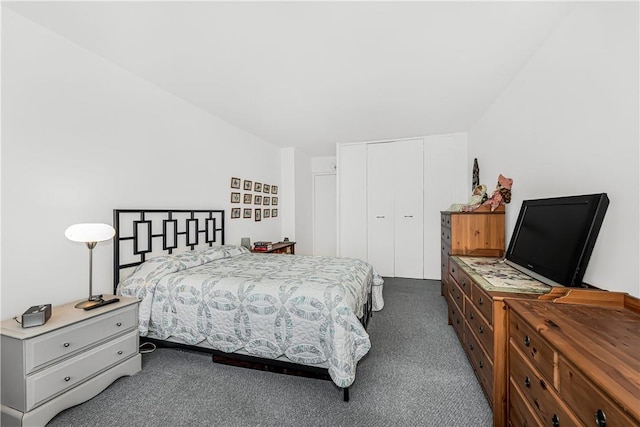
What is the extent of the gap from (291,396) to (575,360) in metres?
1.62

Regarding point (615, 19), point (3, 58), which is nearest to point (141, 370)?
point (3, 58)

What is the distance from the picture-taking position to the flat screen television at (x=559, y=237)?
Answer: 4.36ft

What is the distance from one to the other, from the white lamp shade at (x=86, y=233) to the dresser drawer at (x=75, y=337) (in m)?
0.55

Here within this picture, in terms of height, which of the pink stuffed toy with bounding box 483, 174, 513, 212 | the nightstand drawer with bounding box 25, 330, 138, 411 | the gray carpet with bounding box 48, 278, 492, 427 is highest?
the pink stuffed toy with bounding box 483, 174, 513, 212

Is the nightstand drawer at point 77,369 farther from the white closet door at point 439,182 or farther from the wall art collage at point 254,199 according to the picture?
the white closet door at point 439,182

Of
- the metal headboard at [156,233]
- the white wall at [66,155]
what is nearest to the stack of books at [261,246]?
the metal headboard at [156,233]

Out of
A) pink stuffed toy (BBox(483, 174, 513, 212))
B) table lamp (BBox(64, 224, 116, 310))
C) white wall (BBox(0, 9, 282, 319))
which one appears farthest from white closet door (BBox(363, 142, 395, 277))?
table lamp (BBox(64, 224, 116, 310))

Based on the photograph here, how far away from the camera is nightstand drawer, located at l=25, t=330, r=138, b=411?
151cm

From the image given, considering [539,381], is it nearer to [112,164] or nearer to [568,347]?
[568,347]

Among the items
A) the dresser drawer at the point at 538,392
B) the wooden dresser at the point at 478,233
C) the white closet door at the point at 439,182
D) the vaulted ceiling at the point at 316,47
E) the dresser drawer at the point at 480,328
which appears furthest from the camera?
the white closet door at the point at 439,182

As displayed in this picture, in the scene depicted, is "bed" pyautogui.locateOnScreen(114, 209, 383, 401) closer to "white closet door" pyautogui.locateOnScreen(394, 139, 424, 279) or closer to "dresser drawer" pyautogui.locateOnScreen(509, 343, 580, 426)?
"dresser drawer" pyautogui.locateOnScreen(509, 343, 580, 426)

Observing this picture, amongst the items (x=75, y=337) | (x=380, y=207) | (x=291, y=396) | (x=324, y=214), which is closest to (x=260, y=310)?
(x=291, y=396)

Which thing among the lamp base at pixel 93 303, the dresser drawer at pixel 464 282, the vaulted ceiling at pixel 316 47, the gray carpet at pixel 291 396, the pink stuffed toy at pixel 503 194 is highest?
the vaulted ceiling at pixel 316 47

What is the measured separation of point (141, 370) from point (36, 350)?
0.76m
